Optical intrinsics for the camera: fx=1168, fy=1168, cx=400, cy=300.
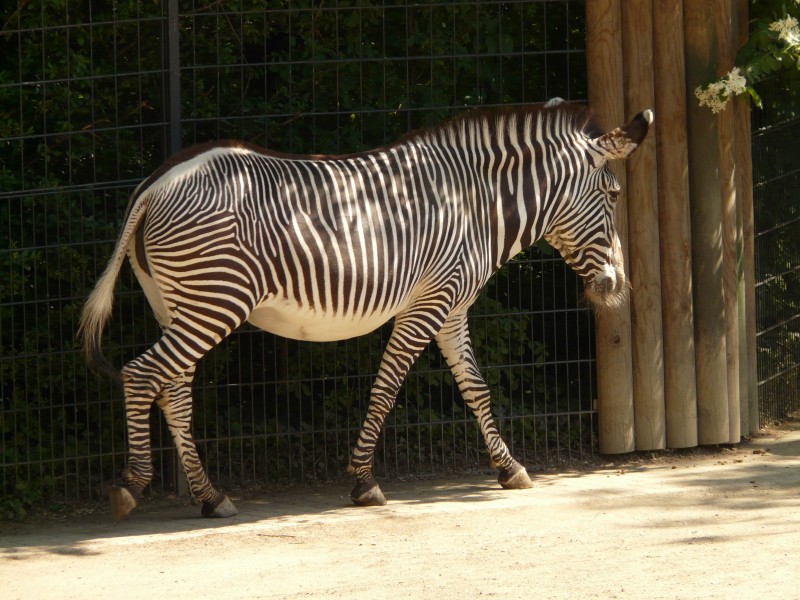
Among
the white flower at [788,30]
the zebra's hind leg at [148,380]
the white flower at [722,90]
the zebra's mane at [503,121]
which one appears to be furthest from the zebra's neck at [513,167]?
the zebra's hind leg at [148,380]

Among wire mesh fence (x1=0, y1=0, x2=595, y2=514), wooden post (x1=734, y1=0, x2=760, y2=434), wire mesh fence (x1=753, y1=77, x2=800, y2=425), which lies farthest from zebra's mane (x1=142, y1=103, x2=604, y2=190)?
wire mesh fence (x1=753, y1=77, x2=800, y2=425)

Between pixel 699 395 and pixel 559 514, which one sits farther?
pixel 699 395

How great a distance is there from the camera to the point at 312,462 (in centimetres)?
796

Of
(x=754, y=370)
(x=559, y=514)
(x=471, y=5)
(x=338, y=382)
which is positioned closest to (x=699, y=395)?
(x=754, y=370)

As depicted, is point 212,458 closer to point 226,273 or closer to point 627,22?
point 226,273

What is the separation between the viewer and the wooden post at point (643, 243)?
26.1 feet

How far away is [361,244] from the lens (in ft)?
22.6

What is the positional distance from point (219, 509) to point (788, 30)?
478cm

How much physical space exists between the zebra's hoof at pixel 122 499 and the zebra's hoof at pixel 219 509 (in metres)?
0.44

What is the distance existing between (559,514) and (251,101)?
Result: 3.47m

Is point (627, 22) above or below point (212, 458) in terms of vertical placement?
above

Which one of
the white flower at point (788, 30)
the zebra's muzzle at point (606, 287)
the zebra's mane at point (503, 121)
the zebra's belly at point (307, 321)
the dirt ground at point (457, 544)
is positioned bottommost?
the dirt ground at point (457, 544)

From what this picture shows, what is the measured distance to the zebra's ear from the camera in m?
7.30

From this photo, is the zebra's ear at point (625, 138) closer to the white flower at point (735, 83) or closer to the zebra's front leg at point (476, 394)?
the white flower at point (735, 83)
